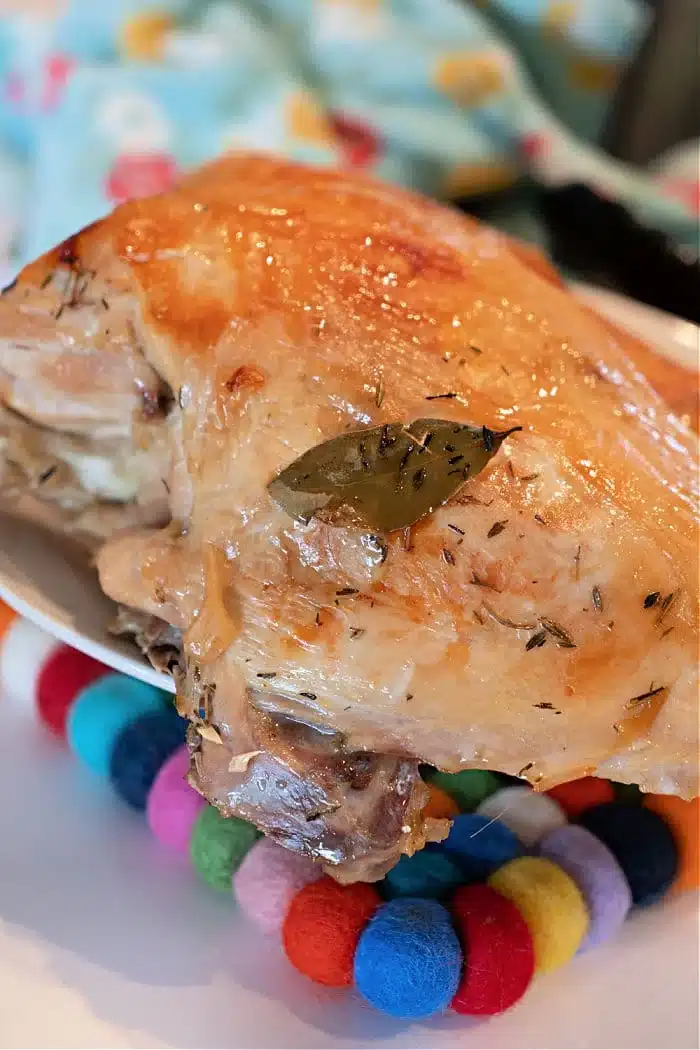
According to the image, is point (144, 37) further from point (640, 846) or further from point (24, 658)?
point (640, 846)

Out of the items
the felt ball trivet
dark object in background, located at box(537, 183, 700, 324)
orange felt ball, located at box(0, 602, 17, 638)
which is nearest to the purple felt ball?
the felt ball trivet

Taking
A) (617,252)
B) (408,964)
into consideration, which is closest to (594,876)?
(408,964)

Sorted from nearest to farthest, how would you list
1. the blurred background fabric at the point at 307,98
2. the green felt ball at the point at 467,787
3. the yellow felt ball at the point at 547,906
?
1. the yellow felt ball at the point at 547,906
2. the green felt ball at the point at 467,787
3. the blurred background fabric at the point at 307,98

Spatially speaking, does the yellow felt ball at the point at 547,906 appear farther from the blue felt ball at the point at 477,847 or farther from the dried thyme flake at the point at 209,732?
the dried thyme flake at the point at 209,732

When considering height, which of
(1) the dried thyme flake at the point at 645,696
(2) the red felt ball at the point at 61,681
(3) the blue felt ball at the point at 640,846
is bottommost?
(2) the red felt ball at the point at 61,681

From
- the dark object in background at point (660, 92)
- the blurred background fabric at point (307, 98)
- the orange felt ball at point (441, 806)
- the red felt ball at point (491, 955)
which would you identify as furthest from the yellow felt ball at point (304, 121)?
the red felt ball at point (491, 955)

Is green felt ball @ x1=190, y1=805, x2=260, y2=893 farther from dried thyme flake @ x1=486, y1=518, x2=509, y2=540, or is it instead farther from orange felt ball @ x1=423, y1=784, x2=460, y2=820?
dried thyme flake @ x1=486, y1=518, x2=509, y2=540
